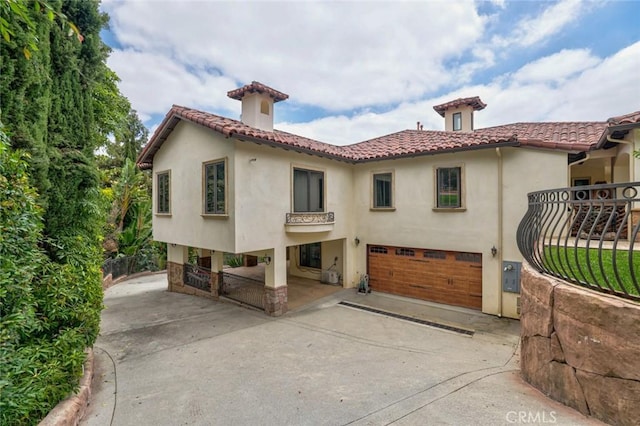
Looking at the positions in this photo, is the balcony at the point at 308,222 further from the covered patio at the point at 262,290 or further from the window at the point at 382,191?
the covered patio at the point at 262,290

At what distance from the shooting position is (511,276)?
35.6 ft

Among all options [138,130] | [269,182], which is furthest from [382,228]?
[138,130]

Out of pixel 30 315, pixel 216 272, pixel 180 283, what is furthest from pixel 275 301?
pixel 30 315

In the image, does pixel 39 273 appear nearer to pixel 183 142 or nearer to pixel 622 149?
pixel 183 142

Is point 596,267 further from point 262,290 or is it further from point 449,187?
point 262,290

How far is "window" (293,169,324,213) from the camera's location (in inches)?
484

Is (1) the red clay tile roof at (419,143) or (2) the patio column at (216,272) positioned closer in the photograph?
(1) the red clay tile roof at (419,143)

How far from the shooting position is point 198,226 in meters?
11.8

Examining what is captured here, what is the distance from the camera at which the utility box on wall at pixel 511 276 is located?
10.8 metres

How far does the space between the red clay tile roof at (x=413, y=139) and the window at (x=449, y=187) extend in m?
0.94

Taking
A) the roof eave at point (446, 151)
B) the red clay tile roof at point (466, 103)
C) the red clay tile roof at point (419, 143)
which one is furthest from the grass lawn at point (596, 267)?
the red clay tile roof at point (466, 103)

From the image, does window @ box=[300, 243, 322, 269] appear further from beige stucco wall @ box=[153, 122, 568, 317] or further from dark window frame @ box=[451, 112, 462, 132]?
dark window frame @ box=[451, 112, 462, 132]
